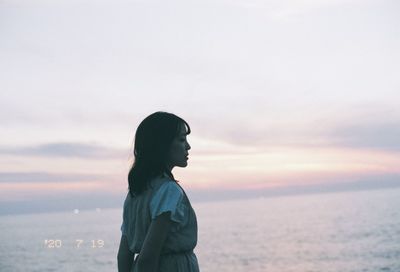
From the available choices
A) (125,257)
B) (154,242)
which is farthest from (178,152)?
(125,257)

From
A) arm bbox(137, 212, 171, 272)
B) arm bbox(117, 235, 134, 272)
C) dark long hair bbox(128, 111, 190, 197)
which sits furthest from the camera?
arm bbox(117, 235, 134, 272)

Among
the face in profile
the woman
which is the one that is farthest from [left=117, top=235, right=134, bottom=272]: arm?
the face in profile

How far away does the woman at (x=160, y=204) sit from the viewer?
2473 mm

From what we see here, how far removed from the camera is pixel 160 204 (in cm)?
251

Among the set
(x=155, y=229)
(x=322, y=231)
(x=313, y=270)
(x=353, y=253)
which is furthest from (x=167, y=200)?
(x=322, y=231)

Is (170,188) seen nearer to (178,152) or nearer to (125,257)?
(178,152)

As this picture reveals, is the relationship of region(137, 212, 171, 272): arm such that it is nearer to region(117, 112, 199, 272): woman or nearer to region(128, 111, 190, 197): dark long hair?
region(117, 112, 199, 272): woman

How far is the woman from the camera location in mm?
2473

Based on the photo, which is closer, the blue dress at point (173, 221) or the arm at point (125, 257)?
the blue dress at point (173, 221)

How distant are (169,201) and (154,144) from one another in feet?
0.96

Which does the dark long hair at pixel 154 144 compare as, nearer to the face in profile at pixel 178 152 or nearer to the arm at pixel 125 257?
the face in profile at pixel 178 152

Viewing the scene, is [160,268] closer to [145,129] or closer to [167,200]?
[167,200]

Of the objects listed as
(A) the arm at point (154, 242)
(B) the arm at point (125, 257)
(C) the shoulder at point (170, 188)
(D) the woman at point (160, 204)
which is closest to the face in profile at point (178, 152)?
(D) the woman at point (160, 204)

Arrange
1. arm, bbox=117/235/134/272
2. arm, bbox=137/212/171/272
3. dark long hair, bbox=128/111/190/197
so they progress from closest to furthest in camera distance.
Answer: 1. arm, bbox=137/212/171/272
2. dark long hair, bbox=128/111/190/197
3. arm, bbox=117/235/134/272
